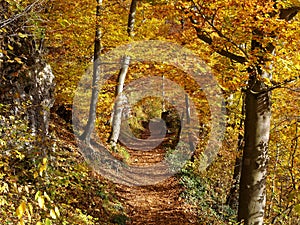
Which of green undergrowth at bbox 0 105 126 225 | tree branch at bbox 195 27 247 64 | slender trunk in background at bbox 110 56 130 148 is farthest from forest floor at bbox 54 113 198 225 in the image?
tree branch at bbox 195 27 247 64

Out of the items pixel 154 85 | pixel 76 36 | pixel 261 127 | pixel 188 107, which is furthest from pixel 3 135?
pixel 154 85

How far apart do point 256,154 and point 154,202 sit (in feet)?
16.2

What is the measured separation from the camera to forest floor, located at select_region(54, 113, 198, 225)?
9617mm

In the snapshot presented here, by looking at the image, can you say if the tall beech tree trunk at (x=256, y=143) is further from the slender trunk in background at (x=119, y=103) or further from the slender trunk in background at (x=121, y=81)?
the slender trunk in background at (x=119, y=103)

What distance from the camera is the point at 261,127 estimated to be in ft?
23.0

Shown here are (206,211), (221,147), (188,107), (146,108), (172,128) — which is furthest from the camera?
(146,108)

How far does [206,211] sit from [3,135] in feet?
23.3

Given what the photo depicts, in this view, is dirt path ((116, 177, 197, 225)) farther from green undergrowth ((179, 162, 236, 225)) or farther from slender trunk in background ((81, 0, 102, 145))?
slender trunk in background ((81, 0, 102, 145))

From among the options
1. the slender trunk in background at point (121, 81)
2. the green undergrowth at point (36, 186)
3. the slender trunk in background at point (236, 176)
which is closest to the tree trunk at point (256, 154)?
the green undergrowth at point (36, 186)

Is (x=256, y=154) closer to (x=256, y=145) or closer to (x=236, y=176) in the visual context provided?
(x=256, y=145)

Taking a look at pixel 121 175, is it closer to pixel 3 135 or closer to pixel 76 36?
→ pixel 76 36

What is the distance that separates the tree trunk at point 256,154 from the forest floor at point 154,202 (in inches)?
116

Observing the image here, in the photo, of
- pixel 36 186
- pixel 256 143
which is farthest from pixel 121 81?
pixel 36 186

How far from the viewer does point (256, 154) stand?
7.01 meters
